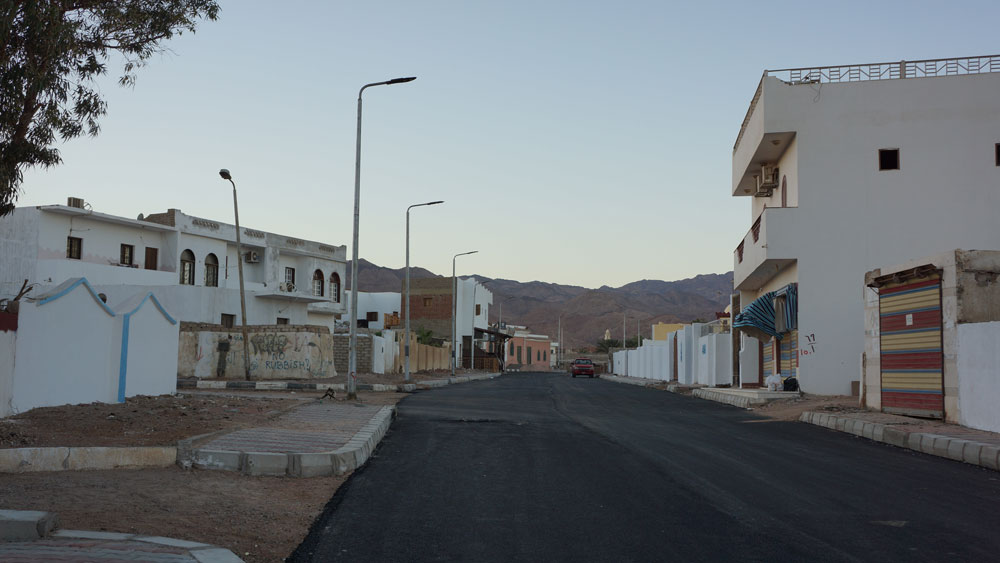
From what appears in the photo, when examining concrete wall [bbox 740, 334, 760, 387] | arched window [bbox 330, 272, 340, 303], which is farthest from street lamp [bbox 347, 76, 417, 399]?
arched window [bbox 330, 272, 340, 303]

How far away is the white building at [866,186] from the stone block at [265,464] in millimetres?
21326

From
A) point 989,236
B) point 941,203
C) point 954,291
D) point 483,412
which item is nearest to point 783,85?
point 941,203

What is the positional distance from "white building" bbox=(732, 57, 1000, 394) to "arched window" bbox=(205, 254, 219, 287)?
35.9 m

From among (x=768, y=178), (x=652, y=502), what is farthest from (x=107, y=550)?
(x=768, y=178)

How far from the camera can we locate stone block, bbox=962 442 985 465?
36.6 ft

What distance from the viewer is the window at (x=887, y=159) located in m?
→ 26.8

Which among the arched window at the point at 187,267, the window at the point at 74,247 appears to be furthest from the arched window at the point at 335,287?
the window at the point at 74,247

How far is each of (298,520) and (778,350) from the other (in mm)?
27904

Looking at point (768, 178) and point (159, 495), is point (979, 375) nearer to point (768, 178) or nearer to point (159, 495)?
point (159, 495)

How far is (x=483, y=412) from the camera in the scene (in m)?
19.5

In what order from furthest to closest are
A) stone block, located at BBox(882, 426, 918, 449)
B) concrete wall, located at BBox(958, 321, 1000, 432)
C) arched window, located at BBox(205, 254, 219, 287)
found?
1. arched window, located at BBox(205, 254, 219, 287)
2. concrete wall, located at BBox(958, 321, 1000, 432)
3. stone block, located at BBox(882, 426, 918, 449)

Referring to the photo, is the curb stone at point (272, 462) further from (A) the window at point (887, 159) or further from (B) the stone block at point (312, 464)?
(A) the window at point (887, 159)

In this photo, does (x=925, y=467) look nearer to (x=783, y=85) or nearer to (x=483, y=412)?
(x=483, y=412)

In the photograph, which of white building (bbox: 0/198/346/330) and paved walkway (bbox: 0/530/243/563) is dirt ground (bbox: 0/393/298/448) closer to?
paved walkway (bbox: 0/530/243/563)
